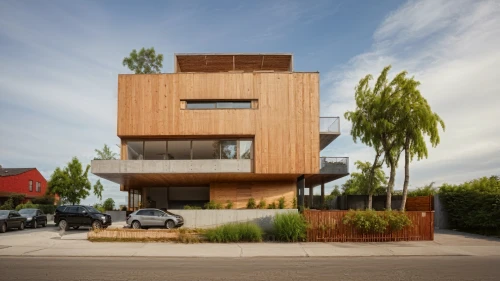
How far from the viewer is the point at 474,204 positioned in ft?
76.8

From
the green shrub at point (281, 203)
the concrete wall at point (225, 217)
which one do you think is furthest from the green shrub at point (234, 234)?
the green shrub at point (281, 203)

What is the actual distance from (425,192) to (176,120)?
19.0m

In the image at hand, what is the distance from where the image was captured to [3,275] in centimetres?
1032

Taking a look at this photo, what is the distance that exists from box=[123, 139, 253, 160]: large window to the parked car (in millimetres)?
4307

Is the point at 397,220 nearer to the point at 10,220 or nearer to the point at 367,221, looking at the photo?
the point at 367,221

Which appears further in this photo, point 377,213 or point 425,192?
point 425,192

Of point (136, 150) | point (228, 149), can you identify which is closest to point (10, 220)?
point (136, 150)

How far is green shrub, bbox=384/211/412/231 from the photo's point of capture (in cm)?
1909

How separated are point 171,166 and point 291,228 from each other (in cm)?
1017

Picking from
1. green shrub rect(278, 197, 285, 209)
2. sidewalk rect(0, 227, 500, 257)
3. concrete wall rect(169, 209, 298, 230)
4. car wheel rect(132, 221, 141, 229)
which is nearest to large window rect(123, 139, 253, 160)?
green shrub rect(278, 197, 285, 209)

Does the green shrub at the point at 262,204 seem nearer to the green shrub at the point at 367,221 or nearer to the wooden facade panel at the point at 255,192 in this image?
the wooden facade panel at the point at 255,192

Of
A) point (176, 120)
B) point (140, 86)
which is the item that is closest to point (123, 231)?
point (176, 120)

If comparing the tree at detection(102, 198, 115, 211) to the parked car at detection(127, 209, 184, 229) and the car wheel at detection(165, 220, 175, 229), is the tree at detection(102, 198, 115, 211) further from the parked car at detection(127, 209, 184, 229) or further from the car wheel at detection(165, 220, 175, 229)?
the car wheel at detection(165, 220, 175, 229)

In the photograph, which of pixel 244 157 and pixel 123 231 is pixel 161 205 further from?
pixel 123 231
